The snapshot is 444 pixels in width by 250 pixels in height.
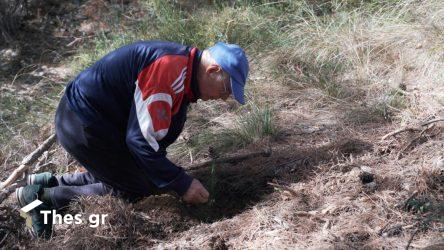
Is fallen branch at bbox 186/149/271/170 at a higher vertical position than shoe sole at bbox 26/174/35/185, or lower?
lower

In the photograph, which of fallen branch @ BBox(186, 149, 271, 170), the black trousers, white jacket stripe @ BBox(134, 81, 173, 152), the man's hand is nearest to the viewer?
white jacket stripe @ BBox(134, 81, 173, 152)

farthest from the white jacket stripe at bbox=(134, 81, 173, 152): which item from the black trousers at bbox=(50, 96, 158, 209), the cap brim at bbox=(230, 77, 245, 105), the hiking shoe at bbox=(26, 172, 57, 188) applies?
the hiking shoe at bbox=(26, 172, 57, 188)

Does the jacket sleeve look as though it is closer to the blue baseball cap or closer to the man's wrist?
the man's wrist

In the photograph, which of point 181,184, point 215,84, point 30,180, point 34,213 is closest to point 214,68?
point 215,84

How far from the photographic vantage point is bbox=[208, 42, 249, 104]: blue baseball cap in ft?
9.34

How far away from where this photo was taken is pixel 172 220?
3.18m

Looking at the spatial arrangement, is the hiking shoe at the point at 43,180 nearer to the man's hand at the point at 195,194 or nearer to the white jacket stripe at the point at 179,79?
the man's hand at the point at 195,194

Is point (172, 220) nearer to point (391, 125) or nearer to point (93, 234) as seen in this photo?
point (93, 234)

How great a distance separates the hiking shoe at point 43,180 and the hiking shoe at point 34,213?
0.14 metres

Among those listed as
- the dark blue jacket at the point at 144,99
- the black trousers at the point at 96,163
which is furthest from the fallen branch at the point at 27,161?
the dark blue jacket at the point at 144,99

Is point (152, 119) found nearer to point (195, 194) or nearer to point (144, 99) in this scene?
point (144, 99)

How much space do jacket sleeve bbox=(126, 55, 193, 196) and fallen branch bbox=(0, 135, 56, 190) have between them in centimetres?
129

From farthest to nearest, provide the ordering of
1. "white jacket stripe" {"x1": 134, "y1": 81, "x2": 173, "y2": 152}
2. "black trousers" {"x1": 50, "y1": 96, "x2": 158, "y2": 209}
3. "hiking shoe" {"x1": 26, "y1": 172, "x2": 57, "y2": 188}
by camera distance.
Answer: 1. "hiking shoe" {"x1": 26, "y1": 172, "x2": 57, "y2": 188}
2. "black trousers" {"x1": 50, "y1": 96, "x2": 158, "y2": 209}
3. "white jacket stripe" {"x1": 134, "y1": 81, "x2": 173, "y2": 152}

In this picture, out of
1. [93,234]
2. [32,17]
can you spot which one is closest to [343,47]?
[93,234]
